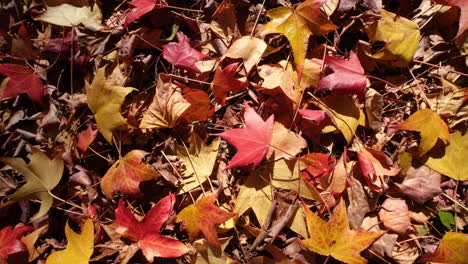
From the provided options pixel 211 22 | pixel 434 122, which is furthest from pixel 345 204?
pixel 211 22

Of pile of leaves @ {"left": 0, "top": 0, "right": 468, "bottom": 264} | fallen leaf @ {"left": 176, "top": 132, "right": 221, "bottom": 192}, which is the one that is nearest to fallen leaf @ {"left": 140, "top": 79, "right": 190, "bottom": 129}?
pile of leaves @ {"left": 0, "top": 0, "right": 468, "bottom": 264}

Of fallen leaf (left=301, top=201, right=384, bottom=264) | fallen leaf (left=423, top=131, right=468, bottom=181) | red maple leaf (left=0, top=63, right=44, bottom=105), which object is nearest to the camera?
fallen leaf (left=301, top=201, right=384, bottom=264)

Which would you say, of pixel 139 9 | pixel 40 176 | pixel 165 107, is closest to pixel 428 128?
pixel 165 107

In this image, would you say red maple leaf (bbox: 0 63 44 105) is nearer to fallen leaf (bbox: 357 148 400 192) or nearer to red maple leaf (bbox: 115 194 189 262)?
red maple leaf (bbox: 115 194 189 262)

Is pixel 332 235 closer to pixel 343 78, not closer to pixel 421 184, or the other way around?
pixel 421 184

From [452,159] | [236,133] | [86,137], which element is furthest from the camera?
[86,137]
